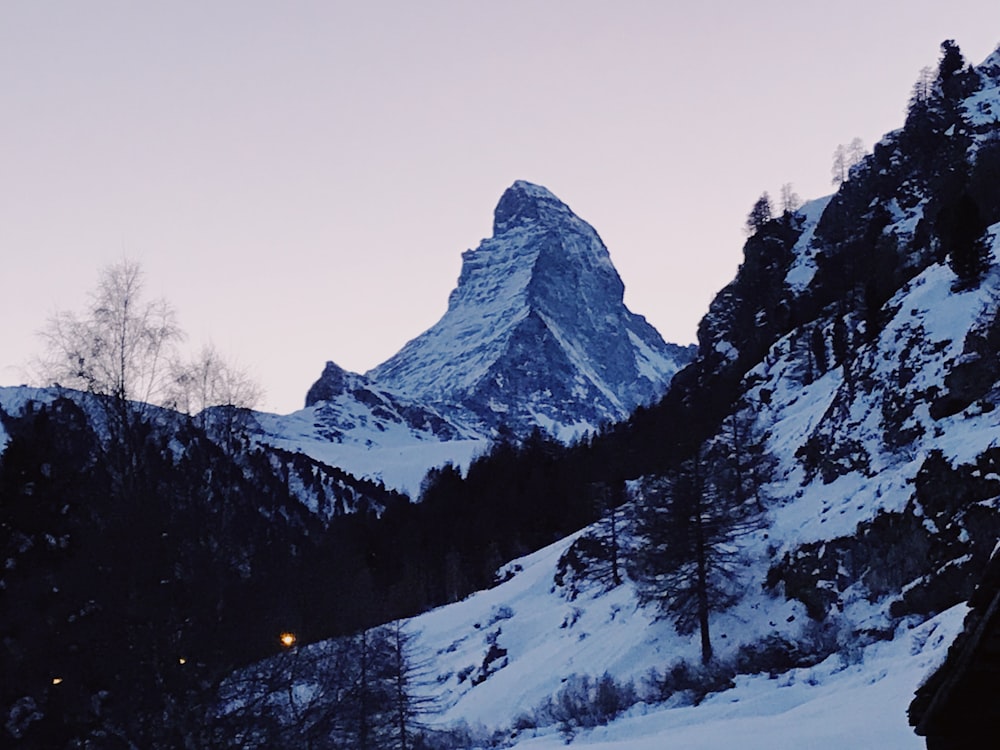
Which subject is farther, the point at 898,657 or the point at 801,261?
the point at 801,261

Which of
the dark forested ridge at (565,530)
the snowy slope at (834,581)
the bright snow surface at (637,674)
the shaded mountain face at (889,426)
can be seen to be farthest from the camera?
the shaded mountain face at (889,426)

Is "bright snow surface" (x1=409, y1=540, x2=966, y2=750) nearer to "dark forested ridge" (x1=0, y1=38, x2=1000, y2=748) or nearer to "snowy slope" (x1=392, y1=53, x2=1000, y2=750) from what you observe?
"snowy slope" (x1=392, y1=53, x2=1000, y2=750)

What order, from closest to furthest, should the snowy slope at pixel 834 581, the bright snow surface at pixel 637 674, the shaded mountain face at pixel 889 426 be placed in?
the bright snow surface at pixel 637 674, the snowy slope at pixel 834 581, the shaded mountain face at pixel 889 426

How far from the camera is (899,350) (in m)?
31.2

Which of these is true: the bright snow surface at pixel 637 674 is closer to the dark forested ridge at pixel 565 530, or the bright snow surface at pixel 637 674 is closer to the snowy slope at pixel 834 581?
the snowy slope at pixel 834 581

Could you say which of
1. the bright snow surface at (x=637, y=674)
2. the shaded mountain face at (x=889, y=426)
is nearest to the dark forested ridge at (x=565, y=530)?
the shaded mountain face at (x=889, y=426)

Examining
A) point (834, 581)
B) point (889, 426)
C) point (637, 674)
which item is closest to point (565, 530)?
point (889, 426)

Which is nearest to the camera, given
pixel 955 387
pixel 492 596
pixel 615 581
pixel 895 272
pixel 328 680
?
pixel 328 680

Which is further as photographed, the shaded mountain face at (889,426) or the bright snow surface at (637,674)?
the shaded mountain face at (889,426)

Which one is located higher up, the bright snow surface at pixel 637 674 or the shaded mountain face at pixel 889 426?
the shaded mountain face at pixel 889 426

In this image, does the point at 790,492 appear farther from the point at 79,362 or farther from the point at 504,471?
the point at 504,471

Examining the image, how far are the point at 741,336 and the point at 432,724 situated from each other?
6092cm

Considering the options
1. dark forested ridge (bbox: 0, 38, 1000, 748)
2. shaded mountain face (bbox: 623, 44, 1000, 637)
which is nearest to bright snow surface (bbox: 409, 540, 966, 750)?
dark forested ridge (bbox: 0, 38, 1000, 748)

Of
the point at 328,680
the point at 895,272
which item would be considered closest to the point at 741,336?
the point at 895,272
